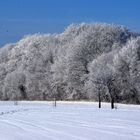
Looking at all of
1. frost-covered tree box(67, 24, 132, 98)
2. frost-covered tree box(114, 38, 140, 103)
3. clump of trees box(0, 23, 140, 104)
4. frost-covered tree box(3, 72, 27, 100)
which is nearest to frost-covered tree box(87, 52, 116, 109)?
clump of trees box(0, 23, 140, 104)

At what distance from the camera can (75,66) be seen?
278 ft

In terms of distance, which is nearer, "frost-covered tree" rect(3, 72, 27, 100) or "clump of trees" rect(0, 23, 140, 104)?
"clump of trees" rect(0, 23, 140, 104)

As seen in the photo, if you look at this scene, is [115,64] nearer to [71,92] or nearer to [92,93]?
[92,93]

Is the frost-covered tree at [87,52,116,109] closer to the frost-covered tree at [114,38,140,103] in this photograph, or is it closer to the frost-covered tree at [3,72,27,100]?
the frost-covered tree at [114,38,140,103]

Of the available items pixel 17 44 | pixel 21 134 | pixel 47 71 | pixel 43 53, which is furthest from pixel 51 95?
pixel 21 134

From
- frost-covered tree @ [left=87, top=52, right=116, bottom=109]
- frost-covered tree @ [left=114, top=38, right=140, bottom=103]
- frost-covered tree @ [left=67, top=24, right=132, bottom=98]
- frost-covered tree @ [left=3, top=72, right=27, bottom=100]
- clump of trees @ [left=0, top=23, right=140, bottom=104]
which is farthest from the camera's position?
frost-covered tree @ [left=3, top=72, right=27, bottom=100]

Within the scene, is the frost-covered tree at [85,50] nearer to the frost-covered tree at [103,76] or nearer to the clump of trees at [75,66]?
the clump of trees at [75,66]

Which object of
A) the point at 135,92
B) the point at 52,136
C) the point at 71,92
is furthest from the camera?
the point at 71,92

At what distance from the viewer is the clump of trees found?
72562 millimetres

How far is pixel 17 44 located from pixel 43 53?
60.6ft

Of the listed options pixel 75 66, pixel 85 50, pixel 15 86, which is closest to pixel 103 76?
pixel 75 66

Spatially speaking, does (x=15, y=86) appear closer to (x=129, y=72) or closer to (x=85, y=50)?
(x=85, y=50)

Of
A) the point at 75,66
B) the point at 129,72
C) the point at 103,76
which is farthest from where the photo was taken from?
the point at 75,66

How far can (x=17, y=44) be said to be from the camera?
116 meters
